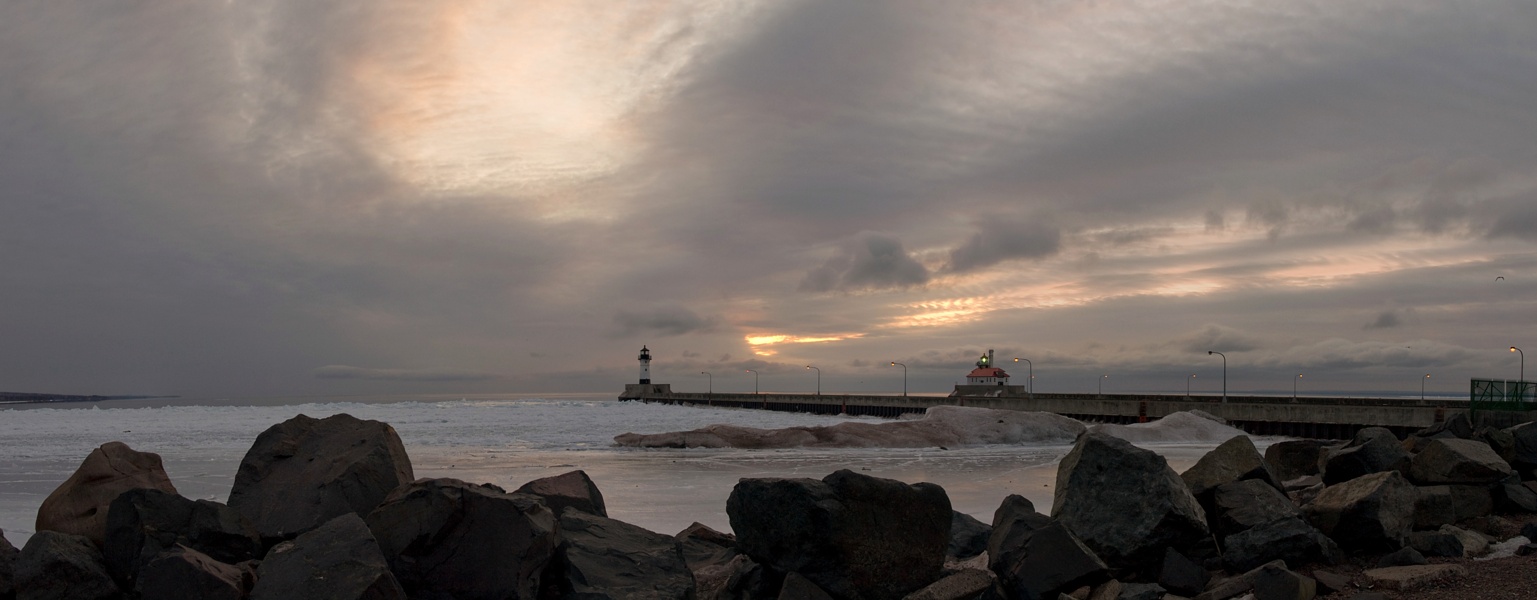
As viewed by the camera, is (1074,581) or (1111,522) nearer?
(1074,581)

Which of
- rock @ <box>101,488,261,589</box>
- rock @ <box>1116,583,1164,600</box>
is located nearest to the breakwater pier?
rock @ <box>1116,583,1164,600</box>

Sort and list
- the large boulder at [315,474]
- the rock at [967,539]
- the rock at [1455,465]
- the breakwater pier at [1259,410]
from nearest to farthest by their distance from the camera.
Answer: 1. the large boulder at [315,474]
2. the rock at [967,539]
3. the rock at [1455,465]
4. the breakwater pier at [1259,410]

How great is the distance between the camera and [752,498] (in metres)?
8.13

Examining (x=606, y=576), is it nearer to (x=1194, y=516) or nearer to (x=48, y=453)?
(x=1194, y=516)

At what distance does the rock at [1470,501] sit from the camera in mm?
11227

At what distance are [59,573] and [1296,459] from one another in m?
15.7

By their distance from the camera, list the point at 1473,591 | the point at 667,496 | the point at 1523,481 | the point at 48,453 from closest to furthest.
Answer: the point at 1473,591 → the point at 1523,481 → the point at 667,496 → the point at 48,453

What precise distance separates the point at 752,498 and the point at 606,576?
1349 mm

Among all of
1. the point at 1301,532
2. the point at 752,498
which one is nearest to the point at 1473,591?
the point at 1301,532

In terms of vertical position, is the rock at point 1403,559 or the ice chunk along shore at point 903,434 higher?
the rock at point 1403,559

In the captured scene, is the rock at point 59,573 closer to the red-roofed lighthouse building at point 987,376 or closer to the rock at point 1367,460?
the rock at point 1367,460

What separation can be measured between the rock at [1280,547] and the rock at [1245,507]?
8.2 inches

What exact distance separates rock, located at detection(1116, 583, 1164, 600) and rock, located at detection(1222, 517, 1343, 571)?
1.50 meters

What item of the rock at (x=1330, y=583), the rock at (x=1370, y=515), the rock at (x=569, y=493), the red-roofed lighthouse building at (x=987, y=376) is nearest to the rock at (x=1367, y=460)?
the rock at (x=1370, y=515)
